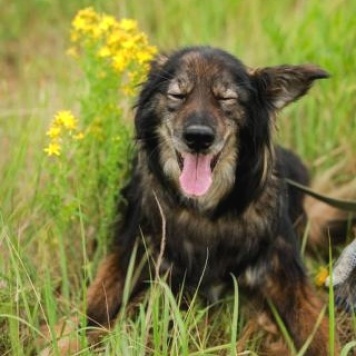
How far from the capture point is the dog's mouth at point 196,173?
3.39 m

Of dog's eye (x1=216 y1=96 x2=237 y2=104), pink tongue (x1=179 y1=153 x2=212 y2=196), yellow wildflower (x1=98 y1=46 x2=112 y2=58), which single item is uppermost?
yellow wildflower (x1=98 y1=46 x2=112 y2=58)

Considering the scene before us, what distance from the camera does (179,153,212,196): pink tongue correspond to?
3.39 meters

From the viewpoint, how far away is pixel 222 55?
3.49m

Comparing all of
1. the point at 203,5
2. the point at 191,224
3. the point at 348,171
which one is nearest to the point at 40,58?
the point at 203,5

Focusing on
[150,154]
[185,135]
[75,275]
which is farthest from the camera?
[75,275]

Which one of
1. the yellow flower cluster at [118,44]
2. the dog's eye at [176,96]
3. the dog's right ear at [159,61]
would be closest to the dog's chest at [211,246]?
the dog's eye at [176,96]

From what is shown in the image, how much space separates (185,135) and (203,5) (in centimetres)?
327

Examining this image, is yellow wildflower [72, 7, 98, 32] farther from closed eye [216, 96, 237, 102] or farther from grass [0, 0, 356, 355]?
closed eye [216, 96, 237, 102]

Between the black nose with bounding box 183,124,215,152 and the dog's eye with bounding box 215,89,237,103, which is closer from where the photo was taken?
the black nose with bounding box 183,124,215,152

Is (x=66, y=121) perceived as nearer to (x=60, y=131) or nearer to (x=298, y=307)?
(x=60, y=131)

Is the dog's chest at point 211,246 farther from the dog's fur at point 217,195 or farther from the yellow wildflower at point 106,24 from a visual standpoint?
the yellow wildflower at point 106,24

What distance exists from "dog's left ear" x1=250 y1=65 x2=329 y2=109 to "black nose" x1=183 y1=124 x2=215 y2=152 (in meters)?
0.41

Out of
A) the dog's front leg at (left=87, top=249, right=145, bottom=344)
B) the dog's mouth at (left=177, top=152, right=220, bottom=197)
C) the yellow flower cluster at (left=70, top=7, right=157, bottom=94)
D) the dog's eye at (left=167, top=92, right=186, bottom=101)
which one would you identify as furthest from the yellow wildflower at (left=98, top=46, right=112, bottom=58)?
the dog's front leg at (left=87, top=249, right=145, bottom=344)

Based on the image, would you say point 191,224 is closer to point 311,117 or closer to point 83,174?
point 83,174
